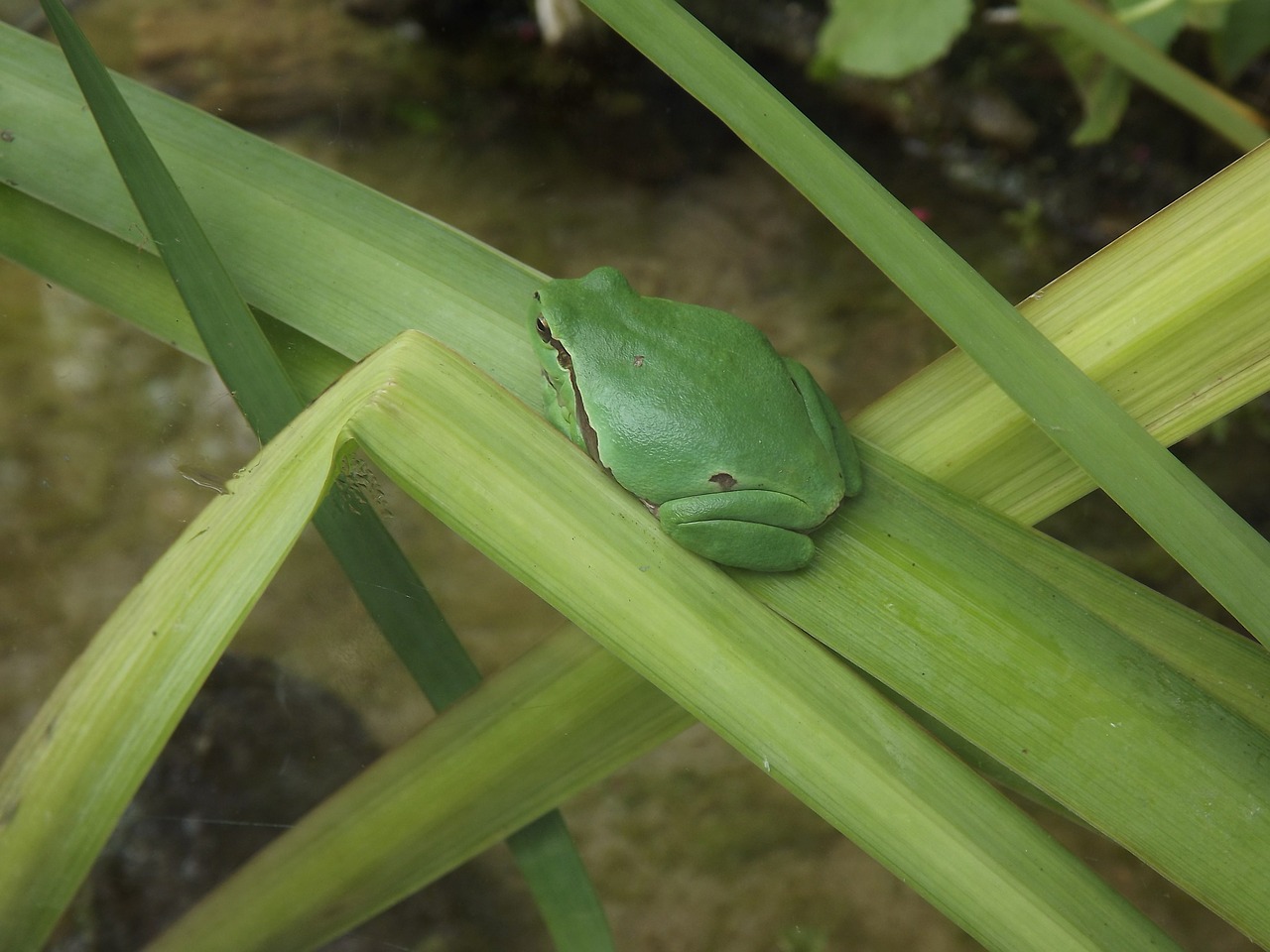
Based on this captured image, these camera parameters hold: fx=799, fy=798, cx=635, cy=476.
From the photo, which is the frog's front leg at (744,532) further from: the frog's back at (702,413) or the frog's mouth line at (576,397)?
the frog's mouth line at (576,397)

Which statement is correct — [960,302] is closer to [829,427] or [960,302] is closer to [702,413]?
[829,427]

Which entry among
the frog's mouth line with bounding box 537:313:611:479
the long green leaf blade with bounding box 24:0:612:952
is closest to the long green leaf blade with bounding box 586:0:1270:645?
the frog's mouth line with bounding box 537:313:611:479

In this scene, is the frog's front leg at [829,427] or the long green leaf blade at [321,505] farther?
the frog's front leg at [829,427]

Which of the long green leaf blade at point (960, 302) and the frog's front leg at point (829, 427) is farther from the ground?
the long green leaf blade at point (960, 302)

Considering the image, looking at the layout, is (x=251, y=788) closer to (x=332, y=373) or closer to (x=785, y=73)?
(x=332, y=373)

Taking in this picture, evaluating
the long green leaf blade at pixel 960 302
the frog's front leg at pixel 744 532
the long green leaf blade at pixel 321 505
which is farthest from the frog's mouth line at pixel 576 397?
the long green leaf blade at pixel 960 302

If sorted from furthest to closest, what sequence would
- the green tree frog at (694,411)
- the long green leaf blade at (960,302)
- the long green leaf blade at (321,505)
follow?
the green tree frog at (694,411)
the long green leaf blade at (321,505)
the long green leaf blade at (960,302)

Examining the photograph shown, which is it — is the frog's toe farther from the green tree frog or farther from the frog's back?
the frog's back
